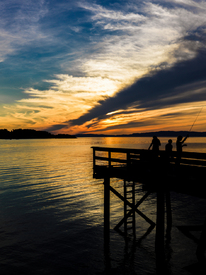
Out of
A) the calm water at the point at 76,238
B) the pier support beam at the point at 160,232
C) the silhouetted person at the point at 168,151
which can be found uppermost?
the silhouetted person at the point at 168,151

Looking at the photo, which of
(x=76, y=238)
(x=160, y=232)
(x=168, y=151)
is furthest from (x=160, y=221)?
(x=76, y=238)

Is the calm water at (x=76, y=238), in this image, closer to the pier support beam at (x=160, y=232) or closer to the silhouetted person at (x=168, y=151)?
the pier support beam at (x=160, y=232)

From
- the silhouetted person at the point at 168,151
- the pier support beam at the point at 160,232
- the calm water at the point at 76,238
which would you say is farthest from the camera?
the pier support beam at the point at 160,232

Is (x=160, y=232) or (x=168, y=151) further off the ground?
(x=168, y=151)

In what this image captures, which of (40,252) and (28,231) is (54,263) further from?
(28,231)

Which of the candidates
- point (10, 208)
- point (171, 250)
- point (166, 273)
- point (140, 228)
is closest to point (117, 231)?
point (140, 228)

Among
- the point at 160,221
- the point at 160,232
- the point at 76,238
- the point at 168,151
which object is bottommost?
the point at 76,238

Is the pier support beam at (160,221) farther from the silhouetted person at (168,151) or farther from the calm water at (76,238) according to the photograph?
the silhouetted person at (168,151)

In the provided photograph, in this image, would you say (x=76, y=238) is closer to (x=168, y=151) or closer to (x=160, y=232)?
(x=160, y=232)

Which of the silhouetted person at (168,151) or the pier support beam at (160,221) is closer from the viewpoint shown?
the silhouetted person at (168,151)

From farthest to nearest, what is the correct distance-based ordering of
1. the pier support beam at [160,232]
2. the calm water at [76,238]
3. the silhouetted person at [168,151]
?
the pier support beam at [160,232] → the calm water at [76,238] → the silhouetted person at [168,151]

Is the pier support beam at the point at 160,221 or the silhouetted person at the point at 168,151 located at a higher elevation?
the silhouetted person at the point at 168,151

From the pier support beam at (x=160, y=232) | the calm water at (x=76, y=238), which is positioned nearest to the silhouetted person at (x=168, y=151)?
the pier support beam at (x=160, y=232)

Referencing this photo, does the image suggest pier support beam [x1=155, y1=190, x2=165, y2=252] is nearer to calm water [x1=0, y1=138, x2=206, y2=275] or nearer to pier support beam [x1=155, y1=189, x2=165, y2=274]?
pier support beam [x1=155, y1=189, x2=165, y2=274]
